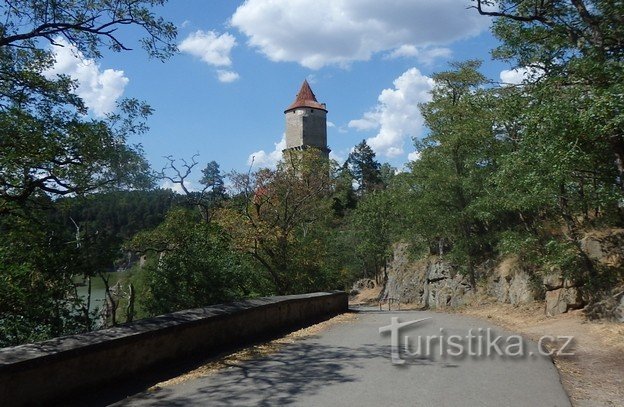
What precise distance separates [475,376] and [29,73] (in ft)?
31.5

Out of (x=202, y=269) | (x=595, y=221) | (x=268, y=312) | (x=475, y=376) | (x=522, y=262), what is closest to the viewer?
(x=475, y=376)

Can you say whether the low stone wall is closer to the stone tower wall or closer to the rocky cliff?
the rocky cliff

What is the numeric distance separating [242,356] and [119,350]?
8.95 ft

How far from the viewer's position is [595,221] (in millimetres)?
17609

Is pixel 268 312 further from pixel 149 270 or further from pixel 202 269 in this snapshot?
pixel 149 270

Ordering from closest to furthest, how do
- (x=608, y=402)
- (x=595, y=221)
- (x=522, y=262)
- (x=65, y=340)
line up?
1. (x=65, y=340)
2. (x=608, y=402)
3. (x=595, y=221)
4. (x=522, y=262)

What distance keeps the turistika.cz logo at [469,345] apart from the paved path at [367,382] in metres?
0.21

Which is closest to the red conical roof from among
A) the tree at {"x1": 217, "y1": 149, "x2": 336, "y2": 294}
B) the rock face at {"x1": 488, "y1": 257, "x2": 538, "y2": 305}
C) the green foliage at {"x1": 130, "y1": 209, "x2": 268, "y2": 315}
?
the tree at {"x1": 217, "y1": 149, "x2": 336, "y2": 294}

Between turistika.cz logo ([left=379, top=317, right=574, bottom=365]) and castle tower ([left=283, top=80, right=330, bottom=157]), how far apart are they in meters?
Answer: 76.6

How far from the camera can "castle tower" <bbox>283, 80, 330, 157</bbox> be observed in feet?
291

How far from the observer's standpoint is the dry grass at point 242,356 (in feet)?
23.7

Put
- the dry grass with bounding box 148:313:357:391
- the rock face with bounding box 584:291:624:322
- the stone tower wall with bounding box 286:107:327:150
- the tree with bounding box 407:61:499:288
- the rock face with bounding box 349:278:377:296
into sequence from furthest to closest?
the stone tower wall with bounding box 286:107:327:150, the rock face with bounding box 349:278:377:296, the tree with bounding box 407:61:499:288, the rock face with bounding box 584:291:624:322, the dry grass with bounding box 148:313:357:391

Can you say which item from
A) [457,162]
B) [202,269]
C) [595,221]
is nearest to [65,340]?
[202,269]

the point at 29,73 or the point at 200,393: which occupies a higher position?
the point at 29,73
